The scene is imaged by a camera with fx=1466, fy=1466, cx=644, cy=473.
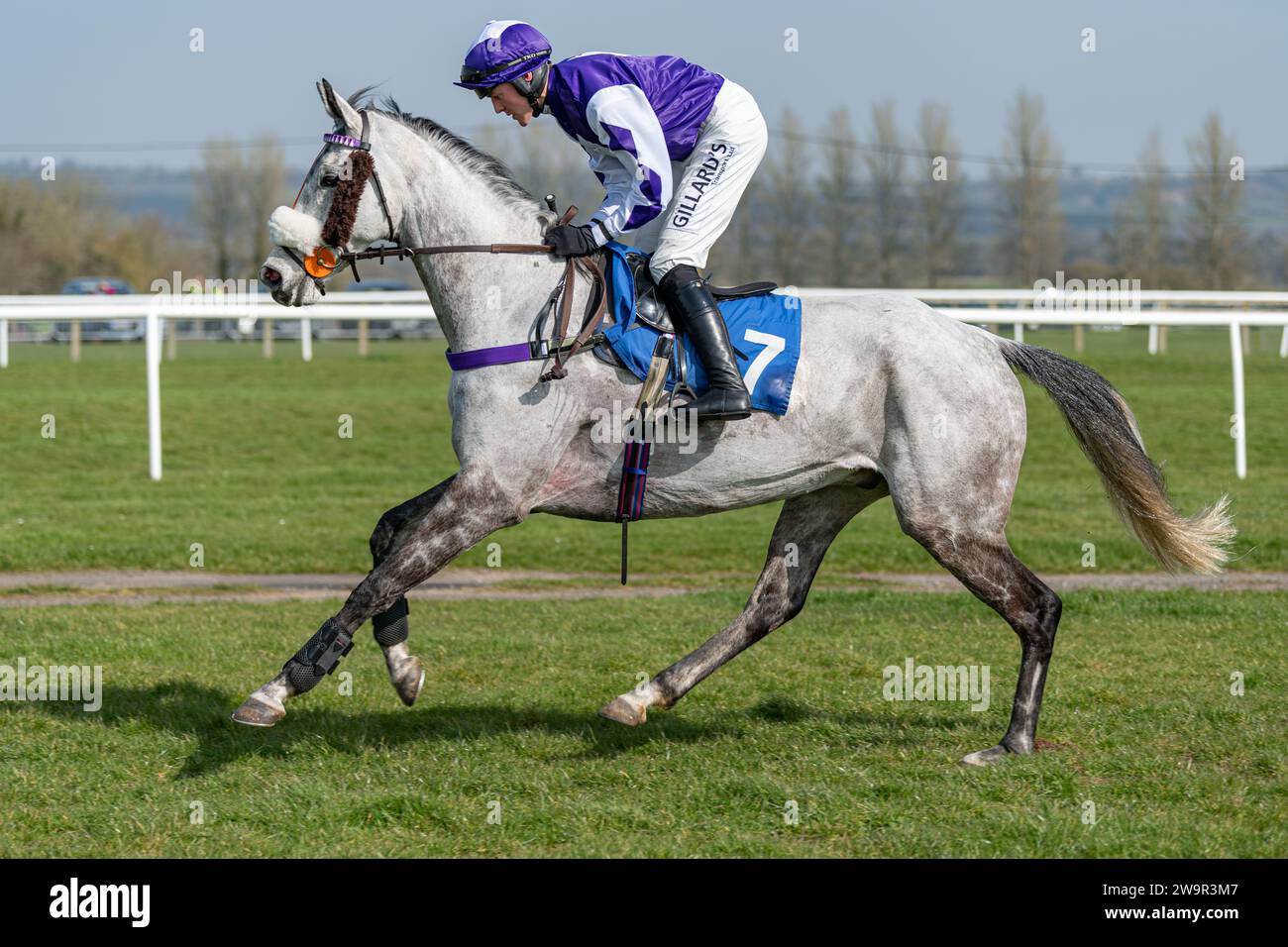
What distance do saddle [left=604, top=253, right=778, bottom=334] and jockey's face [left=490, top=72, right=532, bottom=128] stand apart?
642 mm

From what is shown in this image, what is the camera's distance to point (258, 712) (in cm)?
505

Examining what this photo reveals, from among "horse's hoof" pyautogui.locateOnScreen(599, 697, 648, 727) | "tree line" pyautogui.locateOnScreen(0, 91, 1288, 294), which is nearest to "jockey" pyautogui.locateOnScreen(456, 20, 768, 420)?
"horse's hoof" pyautogui.locateOnScreen(599, 697, 648, 727)

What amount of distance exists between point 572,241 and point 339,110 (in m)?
0.97

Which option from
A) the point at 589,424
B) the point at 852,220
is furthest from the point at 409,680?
the point at 852,220

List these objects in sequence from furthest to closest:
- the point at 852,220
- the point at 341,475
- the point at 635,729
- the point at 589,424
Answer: the point at 852,220
the point at 341,475
the point at 635,729
the point at 589,424

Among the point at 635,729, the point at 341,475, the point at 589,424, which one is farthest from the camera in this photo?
the point at 341,475

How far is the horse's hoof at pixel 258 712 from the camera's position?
502 centimetres

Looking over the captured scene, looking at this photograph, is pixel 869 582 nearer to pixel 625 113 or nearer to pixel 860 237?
pixel 625 113

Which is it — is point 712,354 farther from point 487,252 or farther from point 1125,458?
point 1125,458

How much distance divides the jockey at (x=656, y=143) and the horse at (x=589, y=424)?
0.83 ft

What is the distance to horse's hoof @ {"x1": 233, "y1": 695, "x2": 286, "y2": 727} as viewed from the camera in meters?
5.02

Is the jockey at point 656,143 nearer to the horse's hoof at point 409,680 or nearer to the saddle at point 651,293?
the saddle at point 651,293

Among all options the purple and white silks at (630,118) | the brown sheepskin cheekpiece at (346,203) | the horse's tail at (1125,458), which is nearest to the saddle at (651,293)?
the purple and white silks at (630,118)
